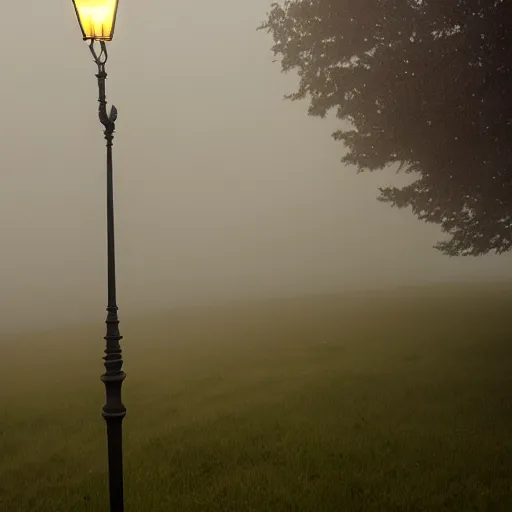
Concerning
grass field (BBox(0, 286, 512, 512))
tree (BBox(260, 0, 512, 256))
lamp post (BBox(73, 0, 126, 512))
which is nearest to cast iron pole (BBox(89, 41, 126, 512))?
lamp post (BBox(73, 0, 126, 512))

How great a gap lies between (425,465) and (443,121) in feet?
28.4

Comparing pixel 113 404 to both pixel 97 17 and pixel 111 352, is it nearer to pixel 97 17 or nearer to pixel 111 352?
pixel 111 352

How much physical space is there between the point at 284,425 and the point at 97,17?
7891mm

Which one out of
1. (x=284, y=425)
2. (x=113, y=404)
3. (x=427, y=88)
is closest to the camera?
(x=113, y=404)

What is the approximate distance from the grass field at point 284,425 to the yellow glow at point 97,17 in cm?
634

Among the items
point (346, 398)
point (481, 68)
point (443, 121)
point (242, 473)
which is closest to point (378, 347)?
point (346, 398)

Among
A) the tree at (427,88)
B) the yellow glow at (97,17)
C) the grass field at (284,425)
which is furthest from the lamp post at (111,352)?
the tree at (427,88)

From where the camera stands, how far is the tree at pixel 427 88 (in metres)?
13.6

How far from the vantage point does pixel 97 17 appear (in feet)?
24.4

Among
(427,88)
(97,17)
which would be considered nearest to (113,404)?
(97,17)

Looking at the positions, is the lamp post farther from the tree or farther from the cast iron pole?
Result: the tree

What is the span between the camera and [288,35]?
18.6 meters

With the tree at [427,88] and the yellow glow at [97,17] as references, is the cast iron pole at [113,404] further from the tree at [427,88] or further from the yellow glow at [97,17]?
the tree at [427,88]

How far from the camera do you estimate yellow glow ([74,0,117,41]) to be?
7.37 meters
